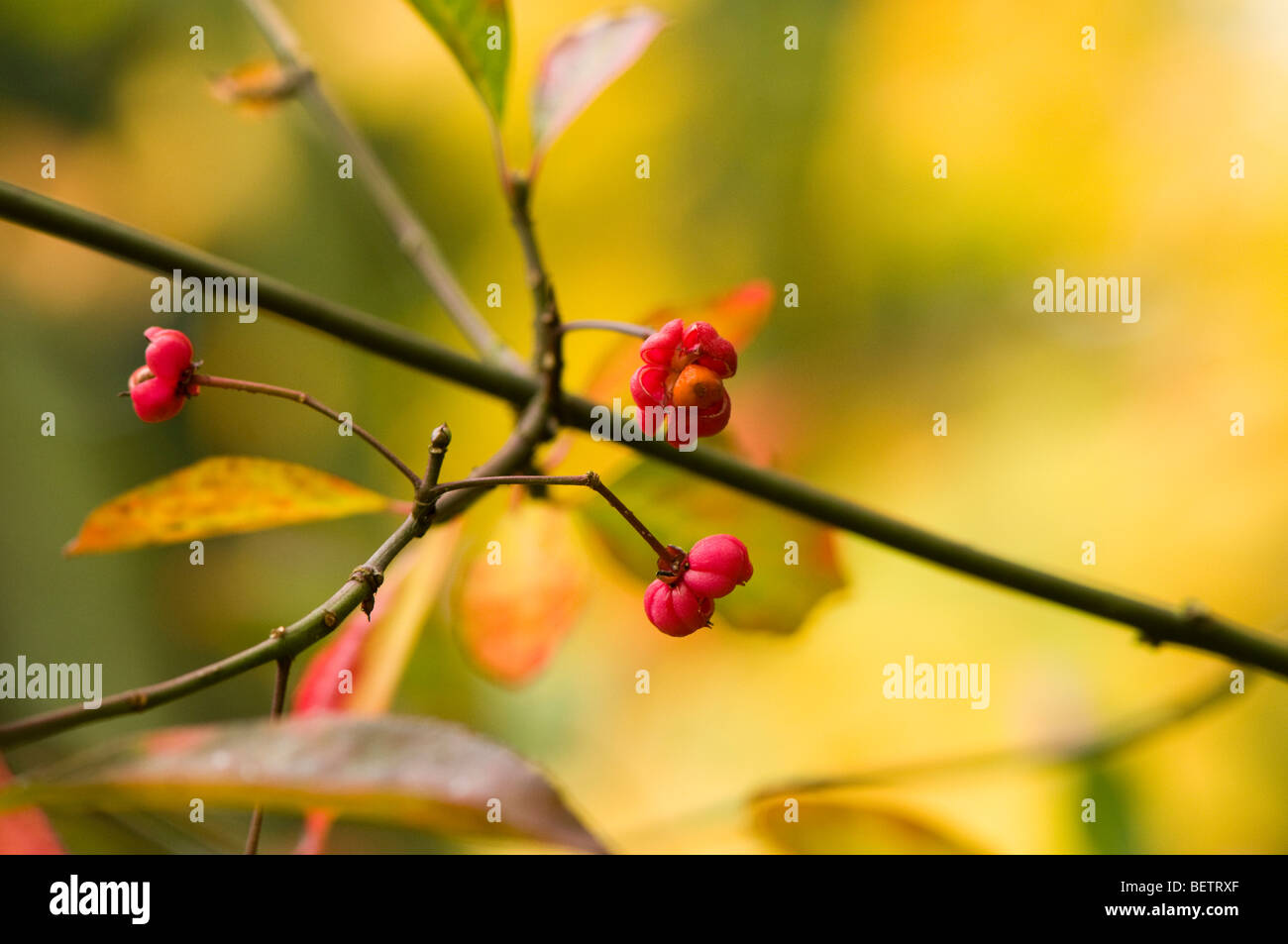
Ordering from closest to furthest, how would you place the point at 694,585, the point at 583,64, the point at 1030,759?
the point at 694,585, the point at 583,64, the point at 1030,759

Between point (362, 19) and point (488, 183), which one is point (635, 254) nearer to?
point (488, 183)

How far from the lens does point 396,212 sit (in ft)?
2.19

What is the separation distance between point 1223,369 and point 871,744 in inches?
24.7

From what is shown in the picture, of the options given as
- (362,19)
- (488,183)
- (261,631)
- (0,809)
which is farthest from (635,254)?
(0,809)

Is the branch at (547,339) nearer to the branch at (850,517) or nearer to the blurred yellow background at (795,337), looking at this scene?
the branch at (850,517)

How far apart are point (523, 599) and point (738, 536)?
0.57ft

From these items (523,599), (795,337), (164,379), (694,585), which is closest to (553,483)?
(694,585)

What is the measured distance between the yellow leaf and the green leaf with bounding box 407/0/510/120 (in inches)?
8.7

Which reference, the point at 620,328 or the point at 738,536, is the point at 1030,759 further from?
the point at 620,328

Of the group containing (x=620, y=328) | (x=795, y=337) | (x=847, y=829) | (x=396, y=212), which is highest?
(x=795, y=337)

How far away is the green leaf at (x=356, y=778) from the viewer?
23 cm

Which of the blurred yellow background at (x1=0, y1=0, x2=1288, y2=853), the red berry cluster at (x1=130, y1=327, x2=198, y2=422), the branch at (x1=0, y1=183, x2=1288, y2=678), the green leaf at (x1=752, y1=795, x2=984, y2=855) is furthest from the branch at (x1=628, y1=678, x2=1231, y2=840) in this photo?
the red berry cluster at (x1=130, y1=327, x2=198, y2=422)

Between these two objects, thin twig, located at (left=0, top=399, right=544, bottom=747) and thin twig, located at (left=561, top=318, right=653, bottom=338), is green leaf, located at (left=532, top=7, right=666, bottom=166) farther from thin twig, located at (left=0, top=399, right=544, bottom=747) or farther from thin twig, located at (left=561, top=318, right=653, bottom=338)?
thin twig, located at (left=0, top=399, right=544, bottom=747)

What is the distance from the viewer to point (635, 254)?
58.5 inches
